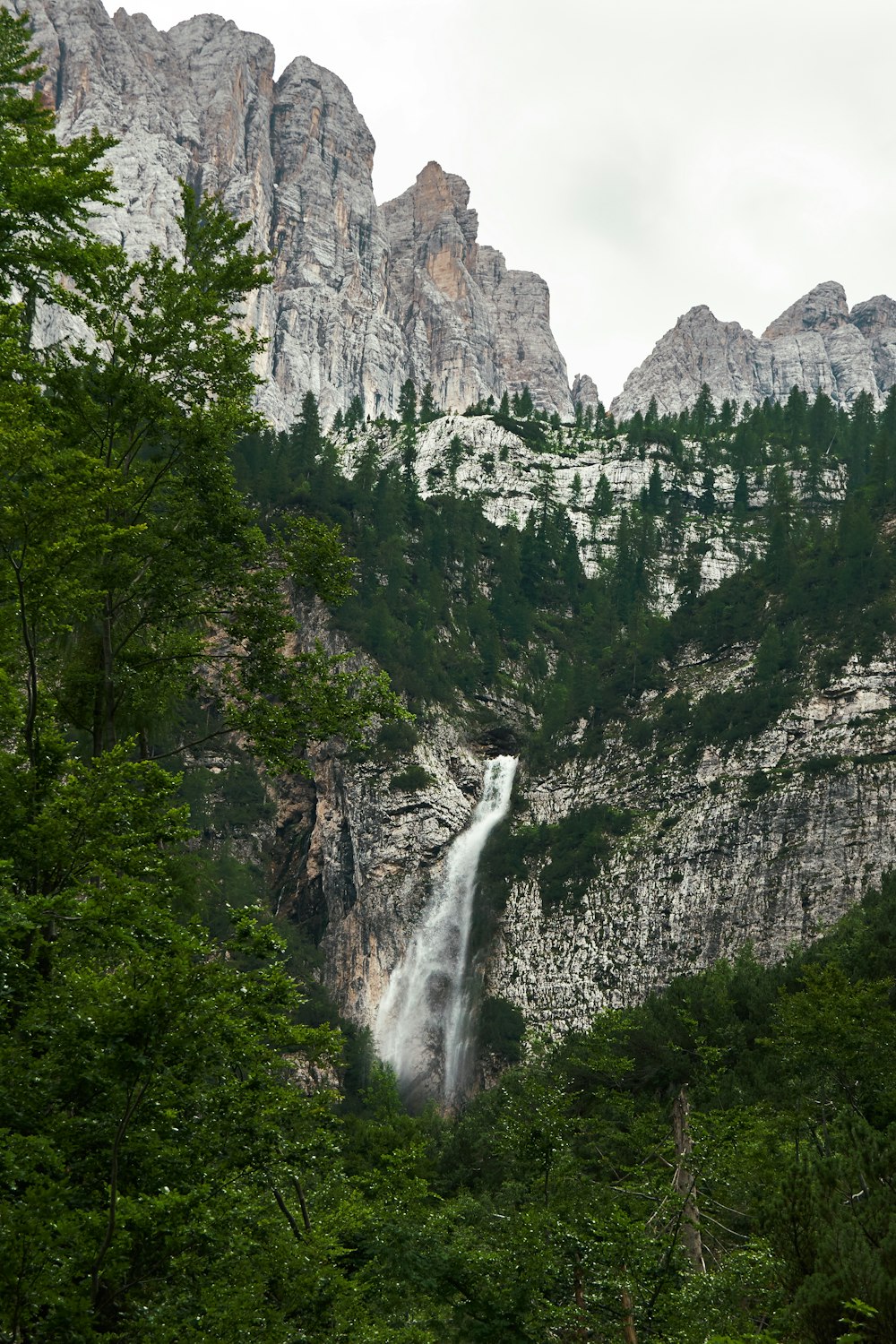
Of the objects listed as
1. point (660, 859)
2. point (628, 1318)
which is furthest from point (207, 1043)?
point (660, 859)

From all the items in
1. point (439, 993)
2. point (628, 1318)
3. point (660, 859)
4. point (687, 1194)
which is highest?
point (660, 859)

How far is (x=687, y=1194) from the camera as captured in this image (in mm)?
18984

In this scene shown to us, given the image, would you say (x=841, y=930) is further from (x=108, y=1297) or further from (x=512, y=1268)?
(x=108, y=1297)

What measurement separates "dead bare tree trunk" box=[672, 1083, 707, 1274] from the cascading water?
1468 inches

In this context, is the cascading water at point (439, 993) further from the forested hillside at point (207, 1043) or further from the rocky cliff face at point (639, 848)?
the forested hillside at point (207, 1043)

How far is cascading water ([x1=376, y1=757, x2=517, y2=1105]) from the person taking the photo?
65.6m

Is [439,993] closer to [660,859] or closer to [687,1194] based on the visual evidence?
[660,859]

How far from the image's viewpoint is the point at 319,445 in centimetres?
10662

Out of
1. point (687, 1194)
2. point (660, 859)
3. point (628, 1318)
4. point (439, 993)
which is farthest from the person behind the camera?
point (439, 993)

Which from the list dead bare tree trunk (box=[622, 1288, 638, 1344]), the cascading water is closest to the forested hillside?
dead bare tree trunk (box=[622, 1288, 638, 1344])

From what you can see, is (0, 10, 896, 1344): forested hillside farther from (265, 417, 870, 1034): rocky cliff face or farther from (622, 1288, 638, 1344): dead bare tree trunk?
(265, 417, 870, 1034): rocky cliff face

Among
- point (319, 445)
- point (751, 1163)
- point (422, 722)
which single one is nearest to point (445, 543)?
point (319, 445)

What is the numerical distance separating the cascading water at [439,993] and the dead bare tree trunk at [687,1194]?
37.3 metres

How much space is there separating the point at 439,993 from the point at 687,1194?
172 feet
